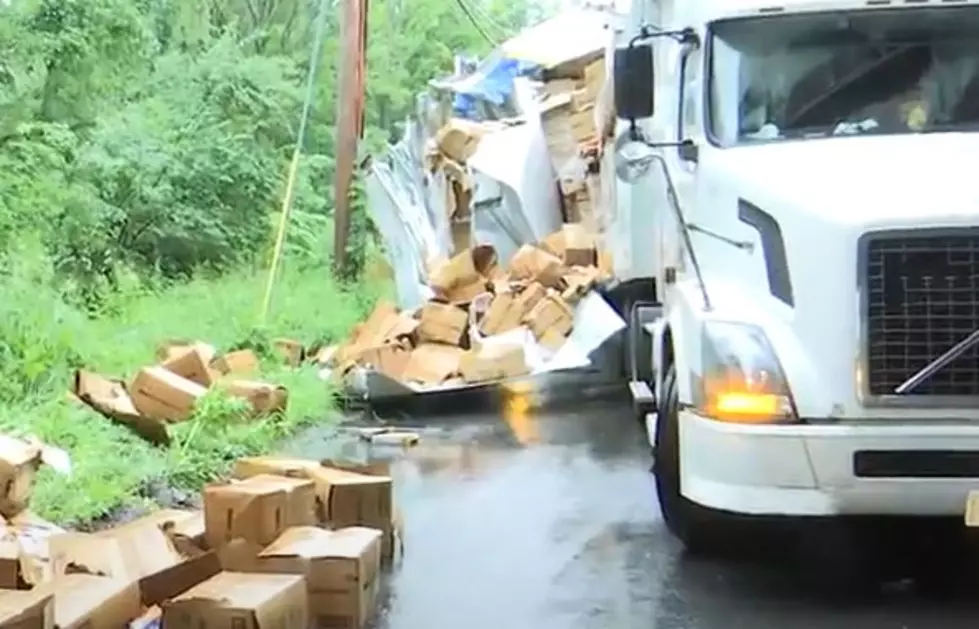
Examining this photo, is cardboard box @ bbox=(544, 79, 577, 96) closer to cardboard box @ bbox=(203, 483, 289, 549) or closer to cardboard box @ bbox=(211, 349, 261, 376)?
cardboard box @ bbox=(211, 349, 261, 376)

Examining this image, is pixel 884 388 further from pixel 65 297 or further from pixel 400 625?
pixel 65 297

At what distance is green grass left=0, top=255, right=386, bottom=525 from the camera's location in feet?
30.5

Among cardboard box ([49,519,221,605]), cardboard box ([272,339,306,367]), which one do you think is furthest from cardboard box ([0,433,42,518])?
cardboard box ([272,339,306,367])

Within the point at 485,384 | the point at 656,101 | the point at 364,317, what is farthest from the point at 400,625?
the point at 364,317

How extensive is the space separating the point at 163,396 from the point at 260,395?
0.88 metres

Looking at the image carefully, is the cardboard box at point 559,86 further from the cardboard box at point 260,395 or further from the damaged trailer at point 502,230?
the cardboard box at point 260,395

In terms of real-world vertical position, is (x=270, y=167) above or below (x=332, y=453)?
above

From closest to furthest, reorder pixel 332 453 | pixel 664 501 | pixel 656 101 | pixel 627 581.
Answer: pixel 627 581
pixel 664 501
pixel 656 101
pixel 332 453

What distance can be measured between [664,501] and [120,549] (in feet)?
8.33

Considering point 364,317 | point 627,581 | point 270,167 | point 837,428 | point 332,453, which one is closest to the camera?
point 837,428

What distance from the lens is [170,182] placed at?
20547 mm

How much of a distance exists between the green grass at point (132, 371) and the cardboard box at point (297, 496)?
4.60 feet

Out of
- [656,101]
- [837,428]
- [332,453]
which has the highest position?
[656,101]

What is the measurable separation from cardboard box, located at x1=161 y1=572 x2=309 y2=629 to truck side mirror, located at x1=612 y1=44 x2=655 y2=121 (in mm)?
2809
